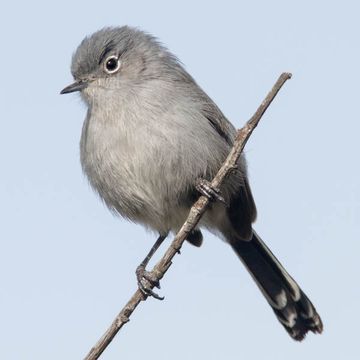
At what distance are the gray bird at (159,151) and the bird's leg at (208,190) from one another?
1 cm

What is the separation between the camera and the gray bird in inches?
231

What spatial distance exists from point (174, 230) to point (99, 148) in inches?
45.9

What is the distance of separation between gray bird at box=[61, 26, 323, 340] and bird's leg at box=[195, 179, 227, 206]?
1 cm

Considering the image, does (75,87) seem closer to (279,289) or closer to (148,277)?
(148,277)

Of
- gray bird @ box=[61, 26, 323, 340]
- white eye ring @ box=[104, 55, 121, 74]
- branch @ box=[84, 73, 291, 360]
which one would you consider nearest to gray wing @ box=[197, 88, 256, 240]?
gray bird @ box=[61, 26, 323, 340]

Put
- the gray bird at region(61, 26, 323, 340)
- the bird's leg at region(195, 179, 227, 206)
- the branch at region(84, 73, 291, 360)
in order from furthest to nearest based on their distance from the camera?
the gray bird at region(61, 26, 323, 340), the bird's leg at region(195, 179, 227, 206), the branch at region(84, 73, 291, 360)

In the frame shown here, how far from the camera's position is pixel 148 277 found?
568 cm

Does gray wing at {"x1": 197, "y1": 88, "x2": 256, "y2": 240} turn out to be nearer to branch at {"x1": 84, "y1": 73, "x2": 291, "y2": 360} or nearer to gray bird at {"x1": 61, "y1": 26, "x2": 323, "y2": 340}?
gray bird at {"x1": 61, "y1": 26, "x2": 323, "y2": 340}

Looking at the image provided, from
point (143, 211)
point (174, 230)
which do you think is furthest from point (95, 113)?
point (174, 230)

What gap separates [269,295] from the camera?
692cm

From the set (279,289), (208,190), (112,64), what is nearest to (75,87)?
(112,64)

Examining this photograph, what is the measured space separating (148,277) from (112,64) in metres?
1.92

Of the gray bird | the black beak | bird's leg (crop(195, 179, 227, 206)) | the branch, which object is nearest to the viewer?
the branch

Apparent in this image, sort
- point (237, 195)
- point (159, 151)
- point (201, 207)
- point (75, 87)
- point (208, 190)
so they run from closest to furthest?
point (201, 207) < point (208, 190) < point (159, 151) < point (75, 87) < point (237, 195)
